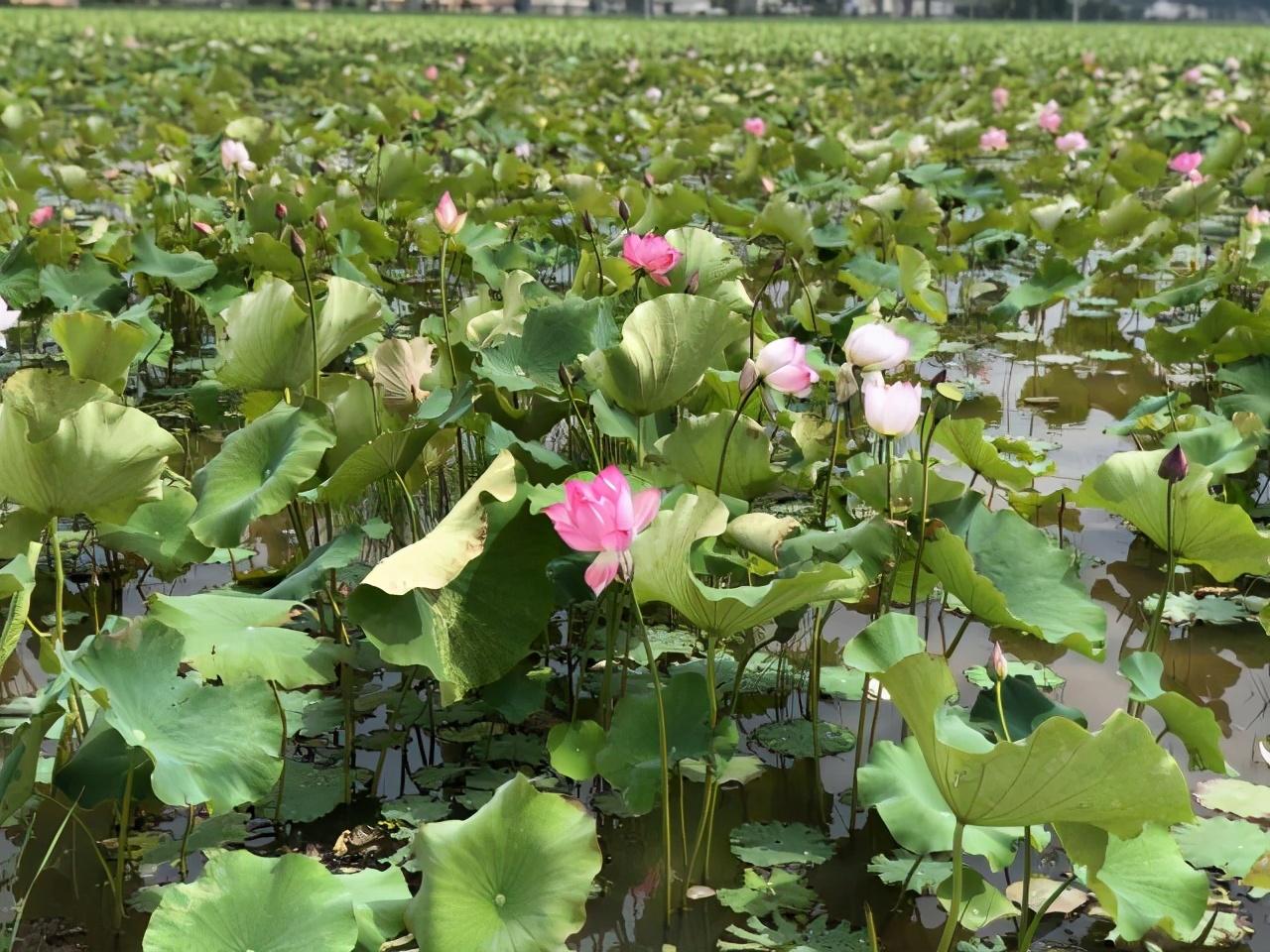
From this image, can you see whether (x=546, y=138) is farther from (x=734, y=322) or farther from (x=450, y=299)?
(x=734, y=322)

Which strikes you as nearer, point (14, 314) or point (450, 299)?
point (14, 314)

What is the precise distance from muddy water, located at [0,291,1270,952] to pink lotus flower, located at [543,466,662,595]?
0.41 meters

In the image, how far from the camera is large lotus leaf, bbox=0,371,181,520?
1.29m

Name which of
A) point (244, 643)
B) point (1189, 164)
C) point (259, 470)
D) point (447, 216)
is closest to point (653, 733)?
point (244, 643)

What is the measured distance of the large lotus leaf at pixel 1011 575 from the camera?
136 cm

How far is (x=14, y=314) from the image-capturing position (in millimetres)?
1837

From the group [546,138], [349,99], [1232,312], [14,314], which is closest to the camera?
[14,314]

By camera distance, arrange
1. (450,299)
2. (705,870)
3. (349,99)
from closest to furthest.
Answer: (705,870), (450,299), (349,99)

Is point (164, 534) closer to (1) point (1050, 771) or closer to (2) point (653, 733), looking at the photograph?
(2) point (653, 733)

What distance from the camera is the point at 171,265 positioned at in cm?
275

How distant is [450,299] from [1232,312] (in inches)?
79.0

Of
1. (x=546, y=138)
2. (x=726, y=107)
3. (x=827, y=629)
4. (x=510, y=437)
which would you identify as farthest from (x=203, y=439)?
(x=726, y=107)

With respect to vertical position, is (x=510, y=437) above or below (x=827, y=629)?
above

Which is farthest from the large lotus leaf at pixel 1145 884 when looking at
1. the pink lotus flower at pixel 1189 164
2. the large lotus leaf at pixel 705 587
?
the pink lotus flower at pixel 1189 164
